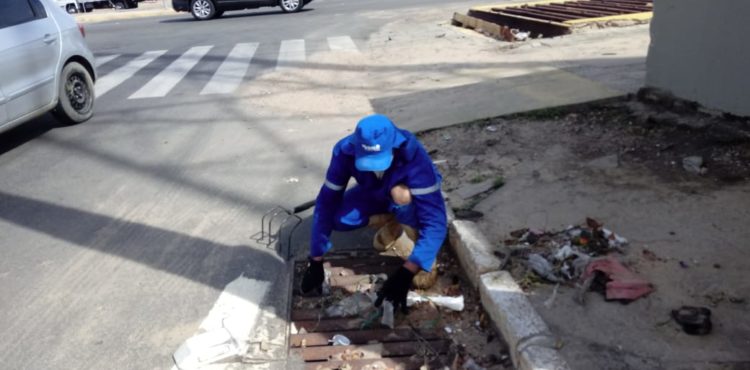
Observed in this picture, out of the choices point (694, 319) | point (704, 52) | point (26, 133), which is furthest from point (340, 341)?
point (26, 133)

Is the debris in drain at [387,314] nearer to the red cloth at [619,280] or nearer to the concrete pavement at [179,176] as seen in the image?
the concrete pavement at [179,176]

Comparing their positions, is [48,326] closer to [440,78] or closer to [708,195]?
[708,195]

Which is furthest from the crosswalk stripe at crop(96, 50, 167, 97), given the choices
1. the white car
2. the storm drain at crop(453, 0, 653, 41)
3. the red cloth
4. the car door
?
the red cloth

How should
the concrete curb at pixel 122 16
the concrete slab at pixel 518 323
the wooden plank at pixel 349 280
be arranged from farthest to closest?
the concrete curb at pixel 122 16 → the wooden plank at pixel 349 280 → the concrete slab at pixel 518 323

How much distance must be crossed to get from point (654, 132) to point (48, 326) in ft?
14.9

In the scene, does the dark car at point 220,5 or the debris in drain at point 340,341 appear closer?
the debris in drain at point 340,341

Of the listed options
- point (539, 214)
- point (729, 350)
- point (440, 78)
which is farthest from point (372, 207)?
point (440, 78)

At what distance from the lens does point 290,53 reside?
11.9 m

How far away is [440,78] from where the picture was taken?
8.80 meters

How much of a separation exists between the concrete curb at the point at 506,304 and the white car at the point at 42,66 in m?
4.77

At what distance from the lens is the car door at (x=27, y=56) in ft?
20.7

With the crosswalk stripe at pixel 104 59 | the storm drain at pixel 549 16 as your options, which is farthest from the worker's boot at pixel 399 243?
the crosswalk stripe at pixel 104 59

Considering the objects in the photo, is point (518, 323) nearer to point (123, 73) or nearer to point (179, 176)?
point (179, 176)

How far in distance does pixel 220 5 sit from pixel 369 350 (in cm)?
1810
